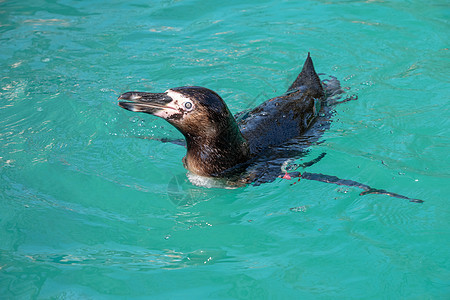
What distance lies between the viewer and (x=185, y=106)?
4.53 meters

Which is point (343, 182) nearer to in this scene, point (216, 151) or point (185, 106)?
point (216, 151)

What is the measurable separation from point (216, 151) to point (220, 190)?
16.4 inches

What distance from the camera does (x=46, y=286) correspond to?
3859mm

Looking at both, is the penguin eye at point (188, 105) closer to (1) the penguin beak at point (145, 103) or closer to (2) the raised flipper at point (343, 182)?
(1) the penguin beak at point (145, 103)

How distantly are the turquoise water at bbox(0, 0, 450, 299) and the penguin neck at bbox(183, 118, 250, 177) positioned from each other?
0.24 m

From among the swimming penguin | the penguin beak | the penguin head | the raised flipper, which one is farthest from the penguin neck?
the raised flipper

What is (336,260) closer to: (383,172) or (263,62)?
(383,172)

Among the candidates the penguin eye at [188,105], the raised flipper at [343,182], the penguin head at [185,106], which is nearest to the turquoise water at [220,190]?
the raised flipper at [343,182]

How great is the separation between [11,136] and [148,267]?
319 cm

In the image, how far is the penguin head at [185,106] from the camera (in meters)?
4.53

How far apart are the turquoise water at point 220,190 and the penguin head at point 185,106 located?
0.76 meters

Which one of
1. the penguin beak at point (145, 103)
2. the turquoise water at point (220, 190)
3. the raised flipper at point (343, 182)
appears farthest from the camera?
the penguin beak at point (145, 103)

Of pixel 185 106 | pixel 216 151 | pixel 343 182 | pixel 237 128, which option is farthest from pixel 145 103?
pixel 343 182

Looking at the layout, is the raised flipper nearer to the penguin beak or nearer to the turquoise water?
the turquoise water
